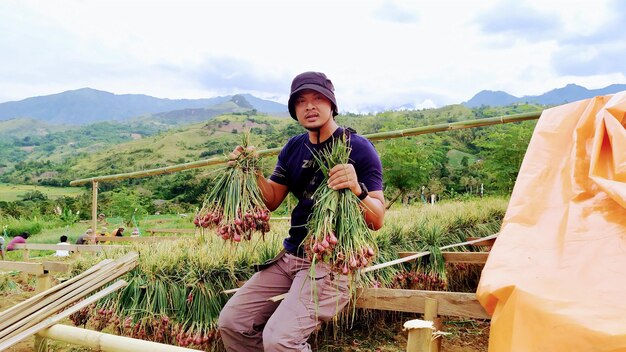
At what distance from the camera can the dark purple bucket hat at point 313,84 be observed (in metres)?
2.19

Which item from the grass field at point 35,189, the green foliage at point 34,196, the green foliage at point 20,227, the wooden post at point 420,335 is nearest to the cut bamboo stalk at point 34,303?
the wooden post at point 420,335

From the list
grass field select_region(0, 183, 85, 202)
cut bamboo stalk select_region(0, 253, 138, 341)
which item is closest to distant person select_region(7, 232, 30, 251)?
cut bamboo stalk select_region(0, 253, 138, 341)

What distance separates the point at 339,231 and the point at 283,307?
44cm

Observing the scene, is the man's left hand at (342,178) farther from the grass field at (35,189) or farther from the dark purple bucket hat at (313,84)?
the grass field at (35,189)

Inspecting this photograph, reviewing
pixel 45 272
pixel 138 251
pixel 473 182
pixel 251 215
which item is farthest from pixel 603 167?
pixel 473 182

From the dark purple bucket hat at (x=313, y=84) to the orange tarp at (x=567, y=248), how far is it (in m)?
1.05

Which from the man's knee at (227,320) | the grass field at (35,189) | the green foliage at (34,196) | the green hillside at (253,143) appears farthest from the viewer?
the grass field at (35,189)

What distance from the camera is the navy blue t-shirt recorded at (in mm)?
2219

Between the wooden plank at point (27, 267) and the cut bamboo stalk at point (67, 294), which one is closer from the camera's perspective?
the cut bamboo stalk at point (67, 294)

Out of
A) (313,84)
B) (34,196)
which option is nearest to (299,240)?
(313,84)

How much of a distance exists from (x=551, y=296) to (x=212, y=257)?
2.05m

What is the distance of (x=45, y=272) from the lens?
3.40 metres

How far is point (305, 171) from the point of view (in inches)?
93.8

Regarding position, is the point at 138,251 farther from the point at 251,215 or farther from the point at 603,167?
the point at 603,167
